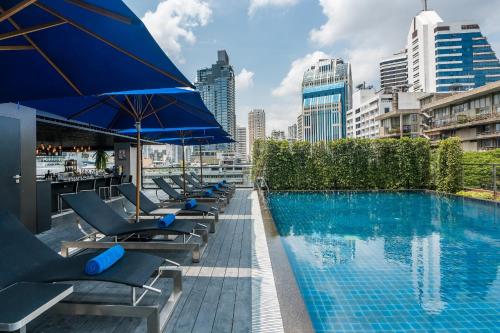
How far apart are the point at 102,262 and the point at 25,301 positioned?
0.58m

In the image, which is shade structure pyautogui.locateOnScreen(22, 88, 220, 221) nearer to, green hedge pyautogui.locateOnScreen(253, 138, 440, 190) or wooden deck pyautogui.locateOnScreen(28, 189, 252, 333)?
wooden deck pyautogui.locateOnScreen(28, 189, 252, 333)

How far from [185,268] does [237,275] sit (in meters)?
0.70

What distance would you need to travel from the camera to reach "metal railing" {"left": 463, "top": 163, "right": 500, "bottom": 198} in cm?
1290

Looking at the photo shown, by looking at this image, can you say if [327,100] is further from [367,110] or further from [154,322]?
[154,322]

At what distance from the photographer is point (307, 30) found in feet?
73.7

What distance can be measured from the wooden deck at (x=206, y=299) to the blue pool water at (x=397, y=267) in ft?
2.73

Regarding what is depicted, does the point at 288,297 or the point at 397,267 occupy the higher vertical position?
the point at 288,297

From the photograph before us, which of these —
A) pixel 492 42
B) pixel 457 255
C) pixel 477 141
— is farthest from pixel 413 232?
pixel 492 42

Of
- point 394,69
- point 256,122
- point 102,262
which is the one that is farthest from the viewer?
point 394,69

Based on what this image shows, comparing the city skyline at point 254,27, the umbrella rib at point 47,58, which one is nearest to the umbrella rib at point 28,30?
the umbrella rib at point 47,58

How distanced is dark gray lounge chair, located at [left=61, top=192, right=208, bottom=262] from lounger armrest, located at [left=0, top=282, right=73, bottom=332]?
5.82 ft

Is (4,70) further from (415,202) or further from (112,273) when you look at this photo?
(415,202)

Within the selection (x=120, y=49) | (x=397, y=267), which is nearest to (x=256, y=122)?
(x=397, y=267)

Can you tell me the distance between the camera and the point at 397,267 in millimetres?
4867
